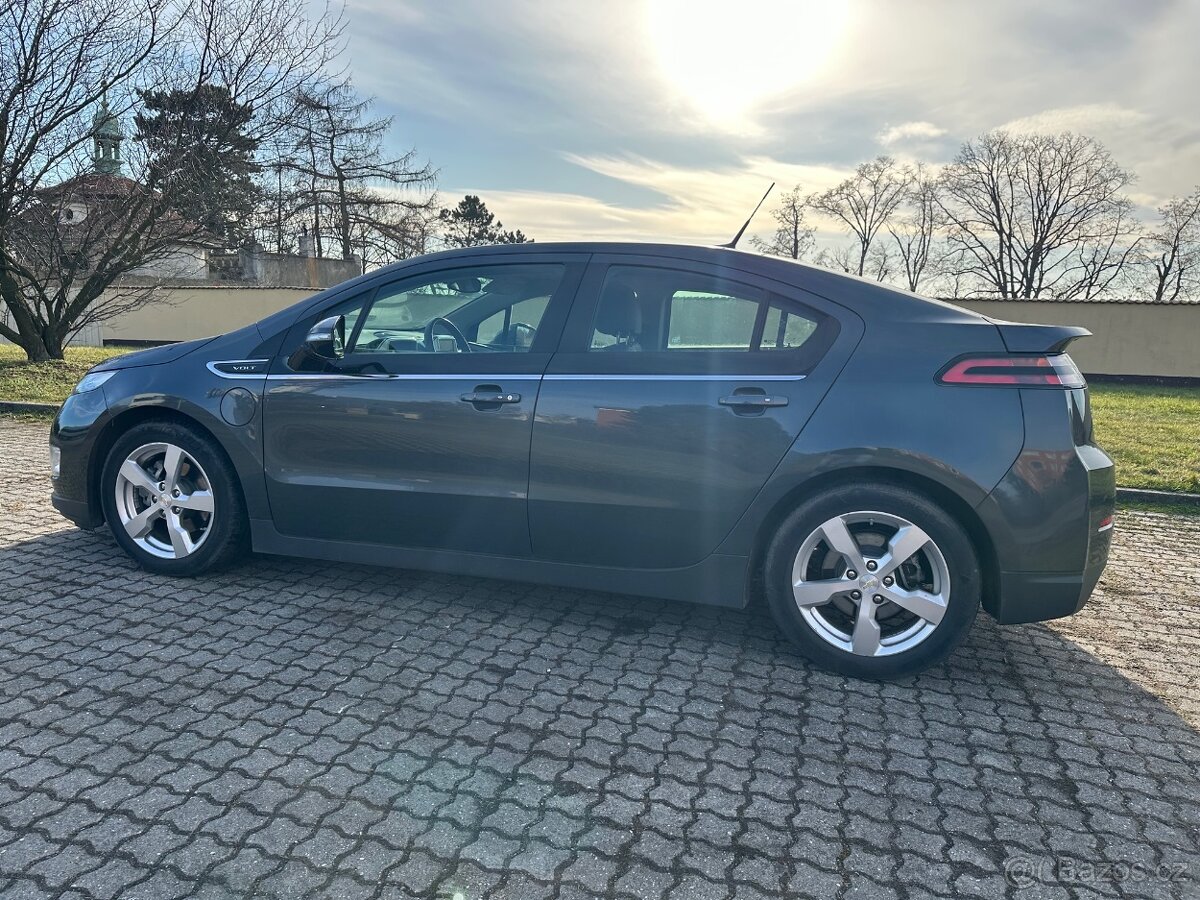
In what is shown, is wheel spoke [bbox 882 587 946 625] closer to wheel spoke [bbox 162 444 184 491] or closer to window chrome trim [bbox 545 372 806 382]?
window chrome trim [bbox 545 372 806 382]

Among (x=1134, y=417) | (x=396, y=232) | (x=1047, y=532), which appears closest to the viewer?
(x=1047, y=532)

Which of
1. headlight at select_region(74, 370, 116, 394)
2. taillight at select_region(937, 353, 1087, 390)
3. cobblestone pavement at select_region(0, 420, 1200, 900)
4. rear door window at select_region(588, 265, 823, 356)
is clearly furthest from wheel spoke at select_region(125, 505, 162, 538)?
taillight at select_region(937, 353, 1087, 390)

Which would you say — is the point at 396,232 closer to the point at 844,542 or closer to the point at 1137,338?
the point at 1137,338

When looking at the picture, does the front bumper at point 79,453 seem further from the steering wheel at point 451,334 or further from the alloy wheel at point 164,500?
the steering wheel at point 451,334

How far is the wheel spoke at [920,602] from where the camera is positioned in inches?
120

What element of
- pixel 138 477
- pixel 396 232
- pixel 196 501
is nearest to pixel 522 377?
pixel 196 501

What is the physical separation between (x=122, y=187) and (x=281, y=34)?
3.58 metres

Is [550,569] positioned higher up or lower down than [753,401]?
lower down

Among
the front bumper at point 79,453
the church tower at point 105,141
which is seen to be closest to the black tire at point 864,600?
the front bumper at point 79,453

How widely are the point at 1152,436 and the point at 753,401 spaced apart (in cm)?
861

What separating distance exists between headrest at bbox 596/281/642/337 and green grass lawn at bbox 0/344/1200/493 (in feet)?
17.8

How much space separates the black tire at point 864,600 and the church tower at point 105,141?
1358 cm

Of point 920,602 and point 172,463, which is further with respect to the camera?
point 172,463

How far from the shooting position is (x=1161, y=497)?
645 cm
